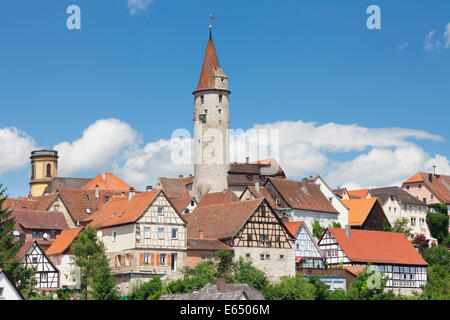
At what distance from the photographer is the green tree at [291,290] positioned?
5912cm

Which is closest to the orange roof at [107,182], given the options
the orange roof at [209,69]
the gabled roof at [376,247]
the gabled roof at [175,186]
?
the gabled roof at [175,186]

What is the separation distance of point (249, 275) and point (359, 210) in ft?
96.1

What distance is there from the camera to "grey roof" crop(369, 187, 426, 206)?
96250 mm

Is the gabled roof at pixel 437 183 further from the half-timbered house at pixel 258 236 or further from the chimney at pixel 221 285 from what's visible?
the chimney at pixel 221 285

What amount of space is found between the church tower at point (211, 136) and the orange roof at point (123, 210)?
22.3 meters

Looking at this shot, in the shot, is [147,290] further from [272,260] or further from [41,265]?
[272,260]

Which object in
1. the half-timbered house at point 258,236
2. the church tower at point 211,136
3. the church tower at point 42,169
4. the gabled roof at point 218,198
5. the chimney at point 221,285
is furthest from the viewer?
the church tower at point 42,169

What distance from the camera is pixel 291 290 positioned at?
59.8 metres

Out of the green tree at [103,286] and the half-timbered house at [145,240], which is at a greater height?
the half-timbered house at [145,240]

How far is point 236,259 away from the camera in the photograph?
6316cm

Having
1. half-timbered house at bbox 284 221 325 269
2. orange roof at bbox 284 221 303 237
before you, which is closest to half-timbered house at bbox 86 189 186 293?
orange roof at bbox 284 221 303 237

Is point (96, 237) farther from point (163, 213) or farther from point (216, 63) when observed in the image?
point (216, 63)
